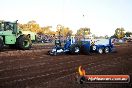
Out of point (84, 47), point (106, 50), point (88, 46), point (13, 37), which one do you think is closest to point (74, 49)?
point (84, 47)

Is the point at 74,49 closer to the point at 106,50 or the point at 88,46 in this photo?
the point at 88,46

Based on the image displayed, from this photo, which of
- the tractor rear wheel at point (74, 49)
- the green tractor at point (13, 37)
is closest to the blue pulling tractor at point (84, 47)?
the tractor rear wheel at point (74, 49)

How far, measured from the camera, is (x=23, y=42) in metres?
24.2

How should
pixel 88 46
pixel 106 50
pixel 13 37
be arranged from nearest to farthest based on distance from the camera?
pixel 88 46, pixel 13 37, pixel 106 50

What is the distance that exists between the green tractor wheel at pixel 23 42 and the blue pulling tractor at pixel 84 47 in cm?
343

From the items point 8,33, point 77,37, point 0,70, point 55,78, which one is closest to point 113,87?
point 55,78

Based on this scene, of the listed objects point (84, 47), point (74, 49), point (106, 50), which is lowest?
point (106, 50)

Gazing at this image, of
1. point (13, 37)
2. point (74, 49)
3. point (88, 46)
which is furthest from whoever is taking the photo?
point (13, 37)

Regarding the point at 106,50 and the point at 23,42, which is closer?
the point at 23,42

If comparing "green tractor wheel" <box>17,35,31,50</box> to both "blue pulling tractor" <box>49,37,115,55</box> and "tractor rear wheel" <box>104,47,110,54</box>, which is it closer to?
"blue pulling tractor" <box>49,37,115,55</box>

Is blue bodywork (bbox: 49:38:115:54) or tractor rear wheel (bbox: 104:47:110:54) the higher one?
blue bodywork (bbox: 49:38:115:54)

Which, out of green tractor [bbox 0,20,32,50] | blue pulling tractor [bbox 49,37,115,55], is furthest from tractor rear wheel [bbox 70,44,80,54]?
green tractor [bbox 0,20,32,50]

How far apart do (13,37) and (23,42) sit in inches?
47.3

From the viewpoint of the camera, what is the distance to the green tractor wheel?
23.8m
